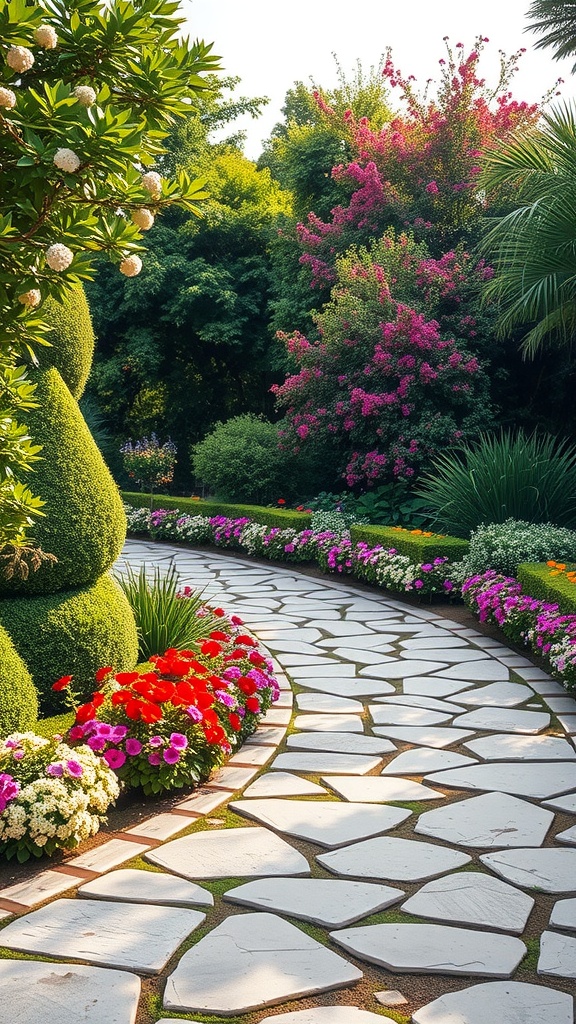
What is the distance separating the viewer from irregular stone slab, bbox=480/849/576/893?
300 centimetres

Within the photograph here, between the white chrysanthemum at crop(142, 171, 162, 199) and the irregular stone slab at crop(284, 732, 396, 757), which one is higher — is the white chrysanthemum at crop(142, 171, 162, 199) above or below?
above

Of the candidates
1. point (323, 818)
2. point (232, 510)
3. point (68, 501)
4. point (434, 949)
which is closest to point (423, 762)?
point (323, 818)

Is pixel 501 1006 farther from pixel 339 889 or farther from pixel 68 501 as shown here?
pixel 68 501

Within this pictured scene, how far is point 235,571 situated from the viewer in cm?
1056

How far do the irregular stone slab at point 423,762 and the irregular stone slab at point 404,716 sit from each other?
1.45 ft

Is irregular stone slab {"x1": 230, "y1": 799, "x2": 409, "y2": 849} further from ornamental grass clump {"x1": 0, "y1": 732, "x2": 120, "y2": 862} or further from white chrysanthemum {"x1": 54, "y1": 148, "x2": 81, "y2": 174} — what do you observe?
white chrysanthemum {"x1": 54, "y1": 148, "x2": 81, "y2": 174}

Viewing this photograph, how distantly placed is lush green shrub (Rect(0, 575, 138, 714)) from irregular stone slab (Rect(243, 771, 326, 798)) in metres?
1.01

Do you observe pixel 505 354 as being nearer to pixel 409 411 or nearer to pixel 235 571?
pixel 409 411

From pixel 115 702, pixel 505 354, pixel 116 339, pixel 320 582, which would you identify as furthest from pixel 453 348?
pixel 116 339

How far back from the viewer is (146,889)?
295cm

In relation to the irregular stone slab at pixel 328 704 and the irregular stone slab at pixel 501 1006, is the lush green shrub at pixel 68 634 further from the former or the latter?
the irregular stone slab at pixel 501 1006

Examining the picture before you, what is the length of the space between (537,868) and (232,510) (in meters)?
9.91

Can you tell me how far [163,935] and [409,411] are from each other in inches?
350

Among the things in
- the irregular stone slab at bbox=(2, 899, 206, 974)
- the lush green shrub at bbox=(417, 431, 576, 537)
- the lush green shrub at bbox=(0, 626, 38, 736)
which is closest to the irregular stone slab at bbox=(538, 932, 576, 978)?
the irregular stone slab at bbox=(2, 899, 206, 974)
